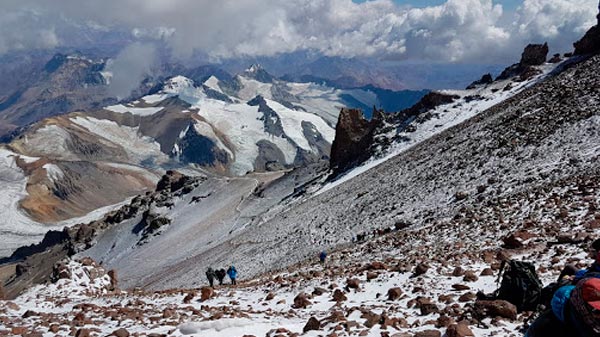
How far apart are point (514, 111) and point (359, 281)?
31714 mm

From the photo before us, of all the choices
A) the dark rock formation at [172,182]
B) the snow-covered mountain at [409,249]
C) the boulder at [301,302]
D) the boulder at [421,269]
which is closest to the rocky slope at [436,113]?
the snow-covered mountain at [409,249]

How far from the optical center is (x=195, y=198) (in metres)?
104

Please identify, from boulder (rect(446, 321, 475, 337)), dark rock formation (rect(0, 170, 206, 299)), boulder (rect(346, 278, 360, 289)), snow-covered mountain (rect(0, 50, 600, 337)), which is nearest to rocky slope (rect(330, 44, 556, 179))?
snow-covered mountain (rect(0, 50, 600, 337))

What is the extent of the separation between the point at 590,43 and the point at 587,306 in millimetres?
63318

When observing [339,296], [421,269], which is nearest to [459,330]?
[421,269]

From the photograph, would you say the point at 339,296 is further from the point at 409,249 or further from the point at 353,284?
the point at 409,249

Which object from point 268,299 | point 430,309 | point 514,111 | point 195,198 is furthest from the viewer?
point 195,198

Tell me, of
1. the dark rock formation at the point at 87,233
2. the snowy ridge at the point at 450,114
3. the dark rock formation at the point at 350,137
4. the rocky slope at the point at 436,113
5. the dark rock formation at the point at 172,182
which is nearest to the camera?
the snowy ridge at the point at 450,114

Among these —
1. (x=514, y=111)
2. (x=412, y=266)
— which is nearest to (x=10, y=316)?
(x=412, y=266)

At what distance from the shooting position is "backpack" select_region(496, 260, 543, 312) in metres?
9.79

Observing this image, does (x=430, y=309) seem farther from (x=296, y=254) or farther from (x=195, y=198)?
(x=195, y=198)

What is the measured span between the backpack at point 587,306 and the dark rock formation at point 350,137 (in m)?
66.8

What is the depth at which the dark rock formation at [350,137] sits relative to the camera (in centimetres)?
7444

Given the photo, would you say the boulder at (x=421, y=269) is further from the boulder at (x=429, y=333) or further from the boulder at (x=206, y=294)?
the boulder at (x=206, y=294)
